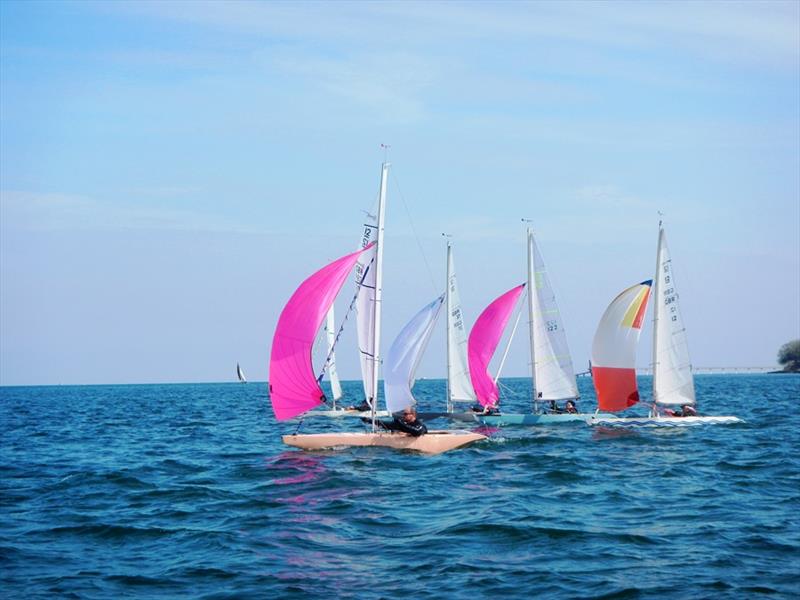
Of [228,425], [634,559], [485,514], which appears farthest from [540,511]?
[228,425]

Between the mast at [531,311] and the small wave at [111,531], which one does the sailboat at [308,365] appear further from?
the mast at [531,311]

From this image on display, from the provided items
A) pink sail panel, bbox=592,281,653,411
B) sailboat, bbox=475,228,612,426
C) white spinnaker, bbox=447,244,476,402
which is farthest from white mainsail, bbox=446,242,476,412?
pink sail panel, bbox=592,281,653,411

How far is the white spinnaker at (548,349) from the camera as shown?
42.1m

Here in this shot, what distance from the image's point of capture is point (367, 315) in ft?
98.7

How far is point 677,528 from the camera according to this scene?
1770 centimetres

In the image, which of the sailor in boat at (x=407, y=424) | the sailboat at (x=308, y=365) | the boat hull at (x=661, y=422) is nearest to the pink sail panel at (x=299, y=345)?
the sailboat at (x=308, y=365)

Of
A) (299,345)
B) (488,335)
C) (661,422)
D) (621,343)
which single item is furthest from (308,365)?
(488,335)

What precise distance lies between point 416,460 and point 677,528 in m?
11.0

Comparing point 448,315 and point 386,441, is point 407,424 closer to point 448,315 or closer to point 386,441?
point 386,441

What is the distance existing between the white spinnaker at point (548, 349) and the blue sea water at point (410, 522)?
9379 millimetres

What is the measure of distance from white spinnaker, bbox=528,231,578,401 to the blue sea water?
9379mm

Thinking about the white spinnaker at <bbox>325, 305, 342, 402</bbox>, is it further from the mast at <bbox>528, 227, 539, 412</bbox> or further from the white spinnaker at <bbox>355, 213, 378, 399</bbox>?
the white spinnaker at <bbox>355, 213, 378, 399</bbox>

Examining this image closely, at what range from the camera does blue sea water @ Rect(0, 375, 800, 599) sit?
1428 cm

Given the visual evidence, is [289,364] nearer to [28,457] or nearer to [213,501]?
[213,501]
